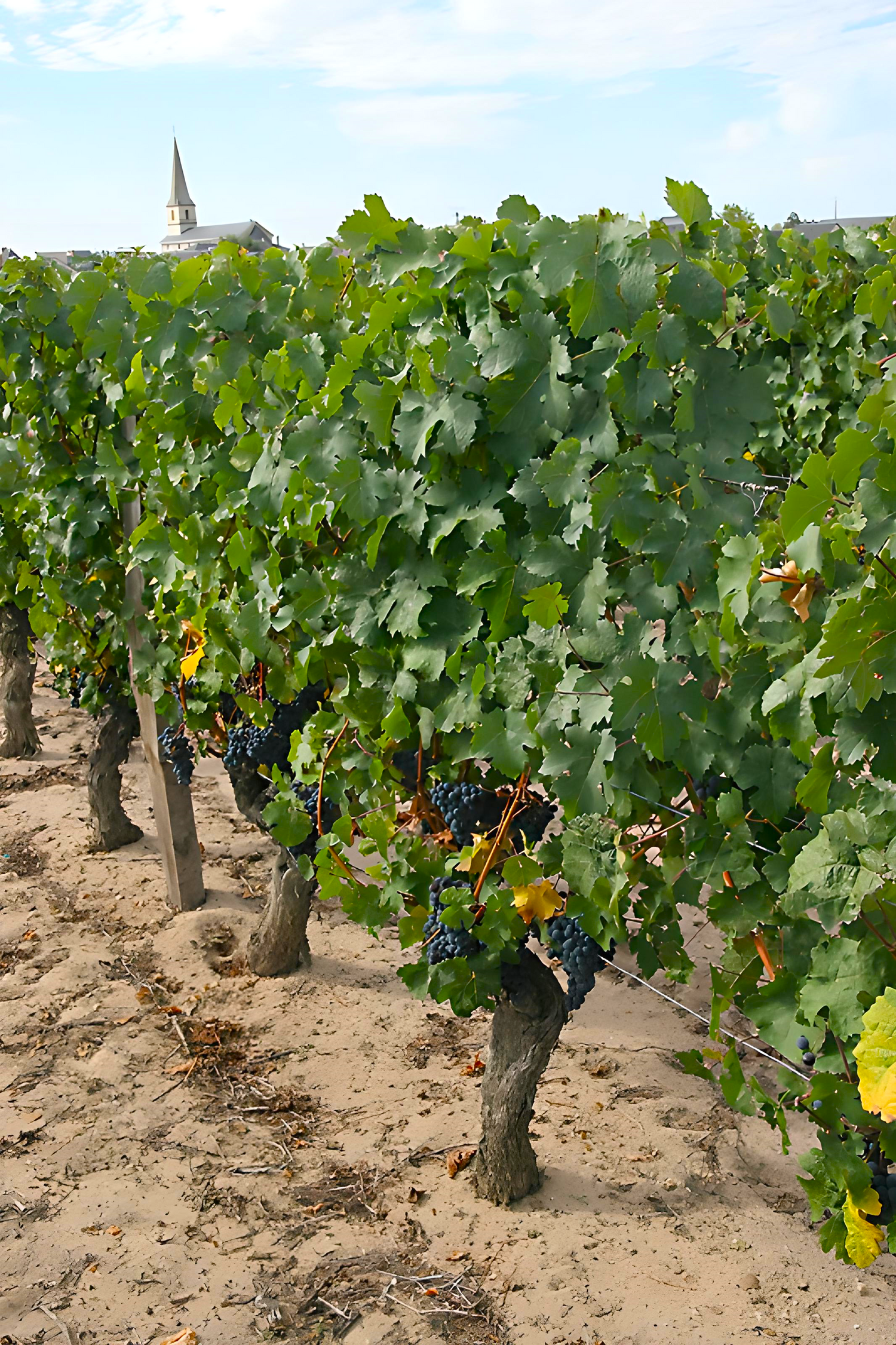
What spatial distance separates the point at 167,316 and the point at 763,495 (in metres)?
2.20

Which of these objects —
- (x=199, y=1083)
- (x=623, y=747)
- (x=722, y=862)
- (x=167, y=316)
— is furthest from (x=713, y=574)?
(x=199, y=1083)

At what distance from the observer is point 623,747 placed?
2.29 meters

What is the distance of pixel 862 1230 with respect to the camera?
2012 millimetres

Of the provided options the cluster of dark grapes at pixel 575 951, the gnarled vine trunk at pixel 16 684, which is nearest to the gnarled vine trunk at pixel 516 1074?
the cluster of dark grapes at pixel 575 951

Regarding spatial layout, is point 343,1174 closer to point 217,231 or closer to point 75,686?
point 75,686

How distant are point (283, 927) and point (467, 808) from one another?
202cm

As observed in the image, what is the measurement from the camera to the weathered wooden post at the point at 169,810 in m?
5.10

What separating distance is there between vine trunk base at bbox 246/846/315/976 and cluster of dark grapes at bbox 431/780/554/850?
177 cm

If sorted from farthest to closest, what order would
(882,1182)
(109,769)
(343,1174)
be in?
(109,769), (343,1174), (882,1182)

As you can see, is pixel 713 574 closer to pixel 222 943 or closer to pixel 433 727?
pixel 433 727

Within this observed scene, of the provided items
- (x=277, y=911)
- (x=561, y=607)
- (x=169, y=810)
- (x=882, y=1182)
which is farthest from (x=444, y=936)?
(x=169, y=810)

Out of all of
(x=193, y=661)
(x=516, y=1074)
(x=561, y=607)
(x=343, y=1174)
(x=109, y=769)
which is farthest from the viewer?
(x=109, y=769)

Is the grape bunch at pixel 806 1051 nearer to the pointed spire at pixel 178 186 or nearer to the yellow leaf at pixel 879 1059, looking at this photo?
the yellow leaf at pixel 879 1059

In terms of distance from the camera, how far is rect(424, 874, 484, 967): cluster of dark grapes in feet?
9.28
